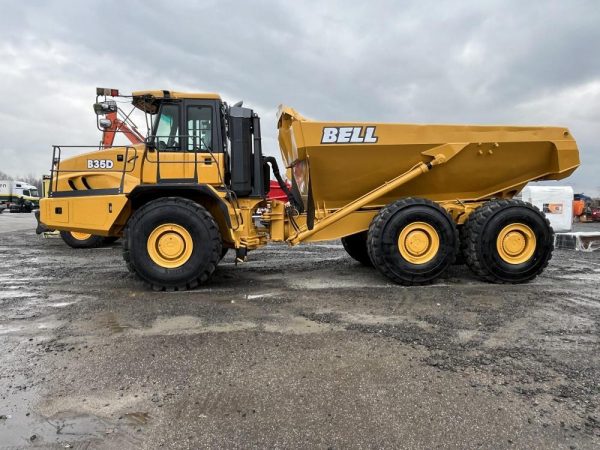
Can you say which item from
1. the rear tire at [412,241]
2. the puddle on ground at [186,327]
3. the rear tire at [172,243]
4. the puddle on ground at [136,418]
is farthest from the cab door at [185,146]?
the puddle on ground at [136,418]

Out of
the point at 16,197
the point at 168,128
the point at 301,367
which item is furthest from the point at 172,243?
the point at 16,197

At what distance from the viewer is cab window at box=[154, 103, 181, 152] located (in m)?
6.07

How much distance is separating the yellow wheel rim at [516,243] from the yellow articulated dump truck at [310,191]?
2 cm

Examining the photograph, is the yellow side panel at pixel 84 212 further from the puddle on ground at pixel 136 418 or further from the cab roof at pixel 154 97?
the puddle on ground at pixel 136 418

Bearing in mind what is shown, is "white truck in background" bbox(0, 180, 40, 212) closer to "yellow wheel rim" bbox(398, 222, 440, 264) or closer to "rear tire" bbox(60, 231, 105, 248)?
"rear tire" bbox(60, 231, 105, 248)

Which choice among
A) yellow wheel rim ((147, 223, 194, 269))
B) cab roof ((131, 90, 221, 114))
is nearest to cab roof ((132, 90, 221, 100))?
cab roof ((131, 90, 221, 114))

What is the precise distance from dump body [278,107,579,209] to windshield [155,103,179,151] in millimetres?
A: 1599

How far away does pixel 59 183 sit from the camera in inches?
237

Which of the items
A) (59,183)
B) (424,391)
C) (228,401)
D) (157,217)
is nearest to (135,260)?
(157,217)

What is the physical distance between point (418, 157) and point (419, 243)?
1.31 m

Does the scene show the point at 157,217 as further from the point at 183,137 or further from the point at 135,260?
the point at 183,137

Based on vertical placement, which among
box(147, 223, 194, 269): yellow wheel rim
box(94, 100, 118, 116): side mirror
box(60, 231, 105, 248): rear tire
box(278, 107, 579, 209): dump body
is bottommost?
box(60, 231, 105, 248): rear tire

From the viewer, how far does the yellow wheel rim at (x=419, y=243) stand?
20.1 feet

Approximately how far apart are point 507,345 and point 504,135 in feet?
12.6
